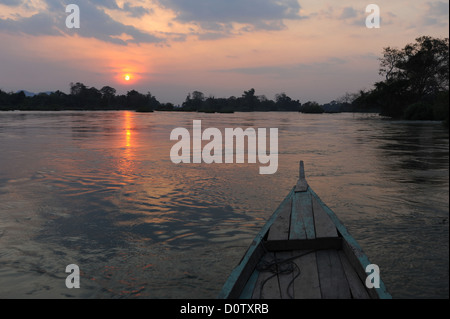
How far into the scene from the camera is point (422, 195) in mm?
8227

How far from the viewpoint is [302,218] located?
5.24 metres

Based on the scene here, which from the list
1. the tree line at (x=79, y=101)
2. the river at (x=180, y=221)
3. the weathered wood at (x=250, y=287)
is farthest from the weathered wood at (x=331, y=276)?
the tree line at (x=79, y=101)

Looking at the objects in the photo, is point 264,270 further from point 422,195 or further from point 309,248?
point 422,195

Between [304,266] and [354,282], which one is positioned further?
[304,266]

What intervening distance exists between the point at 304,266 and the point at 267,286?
0.61 meters

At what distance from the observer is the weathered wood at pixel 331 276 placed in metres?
3.45

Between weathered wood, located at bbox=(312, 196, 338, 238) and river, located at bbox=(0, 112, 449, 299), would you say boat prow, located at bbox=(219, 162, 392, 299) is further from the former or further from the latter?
river, located at bbox=(0, 112, 449, 299)

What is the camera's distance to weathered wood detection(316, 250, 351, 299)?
3.45 m

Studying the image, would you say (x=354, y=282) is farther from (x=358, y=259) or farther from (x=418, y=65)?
(x=418, y=65)

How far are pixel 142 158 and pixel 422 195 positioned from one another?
33.6ft

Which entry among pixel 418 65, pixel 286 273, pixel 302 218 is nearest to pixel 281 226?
pixel 302 218

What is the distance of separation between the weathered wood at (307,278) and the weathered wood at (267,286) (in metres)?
0.19

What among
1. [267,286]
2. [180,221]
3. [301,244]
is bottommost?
[180,221]

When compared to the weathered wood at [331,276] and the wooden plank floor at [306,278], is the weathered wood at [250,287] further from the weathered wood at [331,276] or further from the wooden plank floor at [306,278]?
the weathered wood at [331,276]
